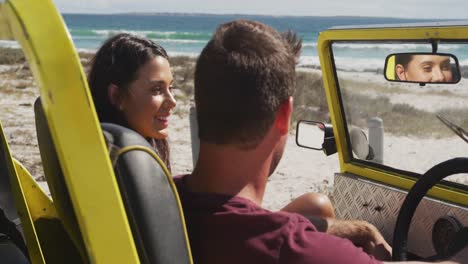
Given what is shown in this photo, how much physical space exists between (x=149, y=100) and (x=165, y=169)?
1.61 metres

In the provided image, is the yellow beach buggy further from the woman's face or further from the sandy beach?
the woman's face

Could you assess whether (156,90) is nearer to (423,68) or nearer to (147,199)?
(423,68)

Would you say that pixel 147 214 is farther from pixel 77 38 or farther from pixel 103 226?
pixel 77 38

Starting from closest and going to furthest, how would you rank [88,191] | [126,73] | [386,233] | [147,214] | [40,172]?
[88,191] < [147,214] < [386,233] < [126,73] < [40,172]

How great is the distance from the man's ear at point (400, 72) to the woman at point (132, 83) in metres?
1.05

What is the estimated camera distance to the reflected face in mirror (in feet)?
7.72

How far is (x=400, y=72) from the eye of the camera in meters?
→ 2.51

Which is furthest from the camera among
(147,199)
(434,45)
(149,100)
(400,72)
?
(149,100)

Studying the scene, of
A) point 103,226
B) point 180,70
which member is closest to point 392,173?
point 103,226

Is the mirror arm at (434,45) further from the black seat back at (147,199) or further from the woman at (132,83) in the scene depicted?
the black seat back at (147,199)

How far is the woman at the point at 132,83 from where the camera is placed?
2777mm

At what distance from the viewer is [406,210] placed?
2.29m

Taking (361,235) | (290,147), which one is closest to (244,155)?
(361,235)

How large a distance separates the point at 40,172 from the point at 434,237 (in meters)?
6.51
